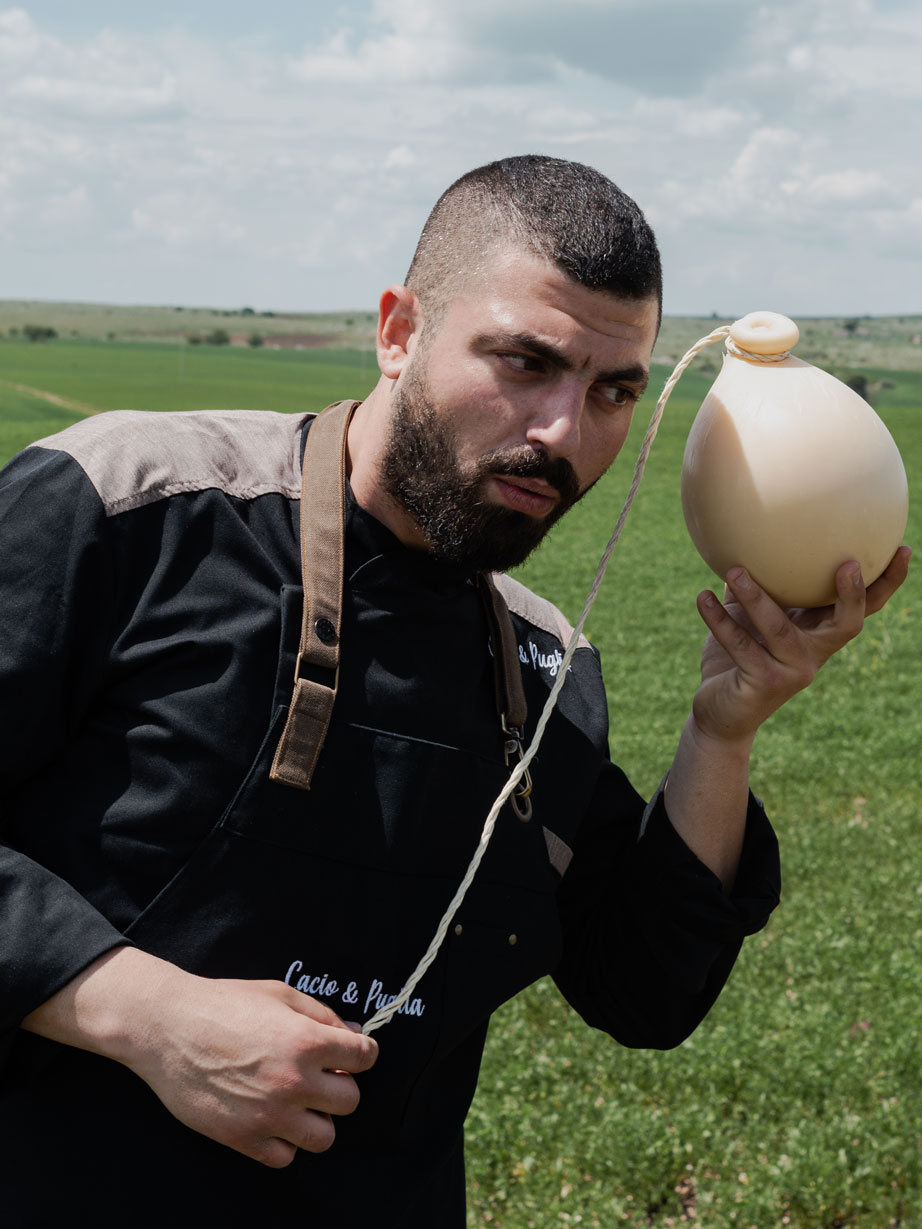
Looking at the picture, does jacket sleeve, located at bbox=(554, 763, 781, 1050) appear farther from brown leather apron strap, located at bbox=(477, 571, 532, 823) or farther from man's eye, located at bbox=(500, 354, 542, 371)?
man's eye, located at bbox=(500, 354, 542, 371)

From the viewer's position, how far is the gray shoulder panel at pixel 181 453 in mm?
2021

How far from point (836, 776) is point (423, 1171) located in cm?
846

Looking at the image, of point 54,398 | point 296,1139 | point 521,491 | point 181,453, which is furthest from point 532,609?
point 54,398

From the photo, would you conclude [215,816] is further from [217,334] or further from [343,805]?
[217,334]

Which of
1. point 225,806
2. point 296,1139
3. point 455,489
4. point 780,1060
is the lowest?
point 780,1060

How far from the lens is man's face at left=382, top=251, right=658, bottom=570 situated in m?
2.12

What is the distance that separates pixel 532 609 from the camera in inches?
106

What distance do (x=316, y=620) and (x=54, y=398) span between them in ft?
142

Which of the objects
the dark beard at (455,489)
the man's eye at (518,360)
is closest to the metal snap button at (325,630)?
the dark beard at (455,489)

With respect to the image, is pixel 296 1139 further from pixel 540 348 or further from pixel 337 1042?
pixel 540 348

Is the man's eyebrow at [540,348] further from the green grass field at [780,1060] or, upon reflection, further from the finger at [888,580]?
the green grass field at [780,1060]

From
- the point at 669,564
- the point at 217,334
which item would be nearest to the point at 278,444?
the point at 669,564

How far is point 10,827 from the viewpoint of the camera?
201cm

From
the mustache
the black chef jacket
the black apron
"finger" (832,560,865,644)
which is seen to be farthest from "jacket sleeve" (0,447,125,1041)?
"finger" (832,560,865,644)
